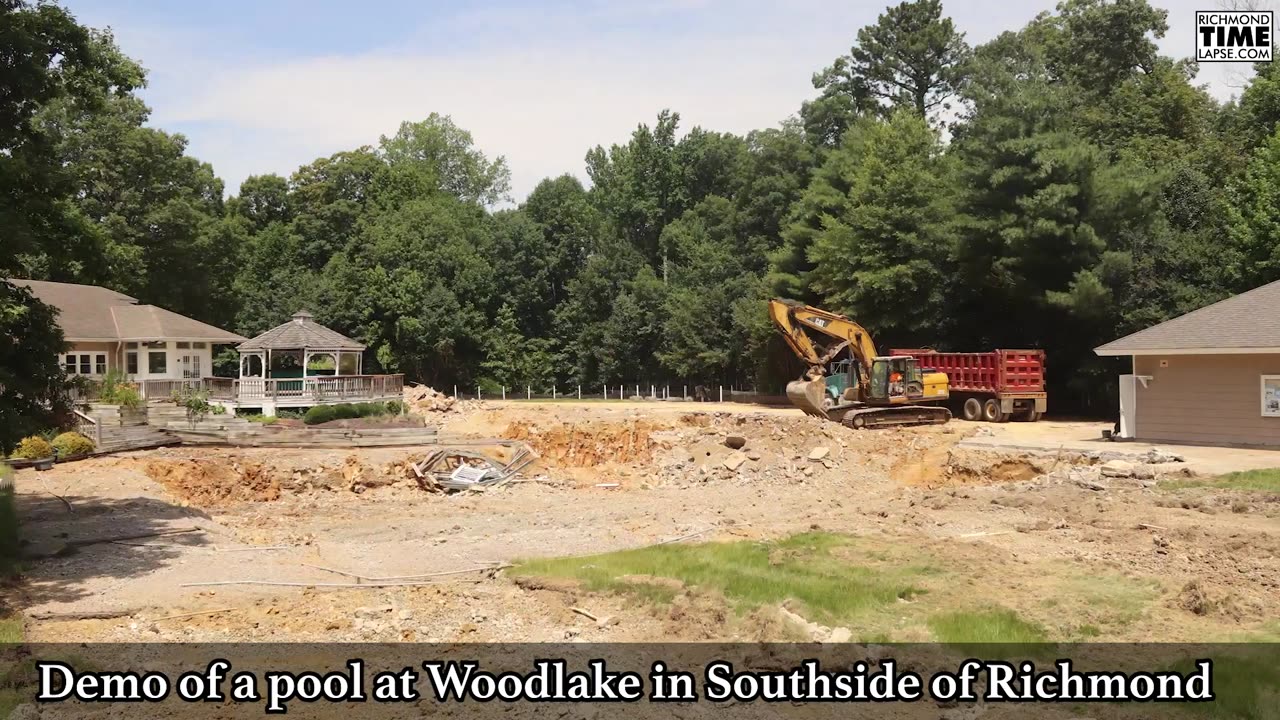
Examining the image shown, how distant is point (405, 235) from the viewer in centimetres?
6731

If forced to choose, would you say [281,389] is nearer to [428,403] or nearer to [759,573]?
[428,403]

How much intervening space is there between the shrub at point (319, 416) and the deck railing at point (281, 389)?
2464 millimetres

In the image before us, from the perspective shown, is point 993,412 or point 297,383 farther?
point 297,383

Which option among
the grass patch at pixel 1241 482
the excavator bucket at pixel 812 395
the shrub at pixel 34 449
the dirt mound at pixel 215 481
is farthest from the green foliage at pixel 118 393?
the grass patch at pixel 1241 482

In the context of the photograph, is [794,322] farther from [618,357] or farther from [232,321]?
[232,321]

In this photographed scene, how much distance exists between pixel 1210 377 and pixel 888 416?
10156 mm

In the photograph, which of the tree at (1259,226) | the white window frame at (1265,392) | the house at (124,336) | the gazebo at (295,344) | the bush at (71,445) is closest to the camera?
the white window frame at (1265,392)

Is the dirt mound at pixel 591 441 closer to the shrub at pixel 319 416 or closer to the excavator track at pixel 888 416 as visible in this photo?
the excavator track at pixel 888 416

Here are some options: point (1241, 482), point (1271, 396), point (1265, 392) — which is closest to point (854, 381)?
point (1265, 392)

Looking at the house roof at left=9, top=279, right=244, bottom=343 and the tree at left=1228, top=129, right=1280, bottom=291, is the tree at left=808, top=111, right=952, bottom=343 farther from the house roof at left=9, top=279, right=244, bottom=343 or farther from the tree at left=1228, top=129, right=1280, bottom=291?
the house roof at left=9, top=279, right=244, bottom=343

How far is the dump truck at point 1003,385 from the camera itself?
3434 cm

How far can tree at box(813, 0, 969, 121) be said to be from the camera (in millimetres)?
68250

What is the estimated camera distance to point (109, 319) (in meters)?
45.7

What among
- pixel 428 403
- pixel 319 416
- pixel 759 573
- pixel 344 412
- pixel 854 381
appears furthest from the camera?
pixel 428 403
